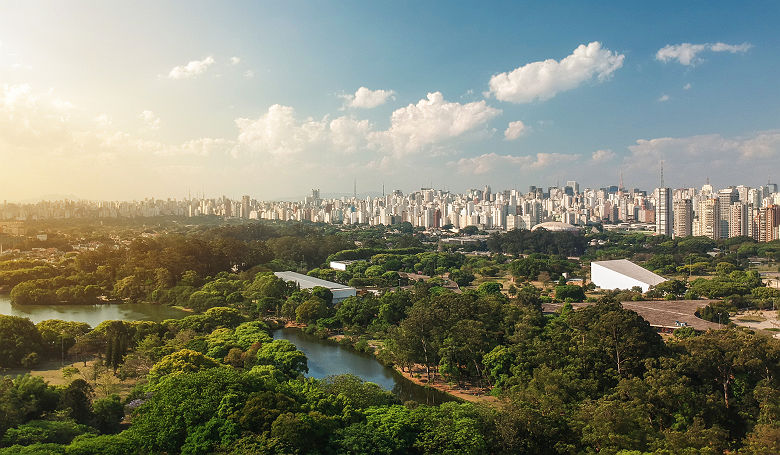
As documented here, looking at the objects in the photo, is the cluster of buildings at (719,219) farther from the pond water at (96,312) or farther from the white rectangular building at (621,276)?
the pond water at (96,312)

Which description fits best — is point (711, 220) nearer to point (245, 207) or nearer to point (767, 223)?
point (767, 223)

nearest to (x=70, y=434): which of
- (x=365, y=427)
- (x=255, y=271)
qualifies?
(x=365, y=427)

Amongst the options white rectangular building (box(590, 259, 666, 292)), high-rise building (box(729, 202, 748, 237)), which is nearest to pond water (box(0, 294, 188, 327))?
white rectangular building (box(590, 259, 666, 292))

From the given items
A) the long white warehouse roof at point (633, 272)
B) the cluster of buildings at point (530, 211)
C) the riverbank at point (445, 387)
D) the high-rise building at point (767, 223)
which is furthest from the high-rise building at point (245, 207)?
the riverbank at point (445, 387)

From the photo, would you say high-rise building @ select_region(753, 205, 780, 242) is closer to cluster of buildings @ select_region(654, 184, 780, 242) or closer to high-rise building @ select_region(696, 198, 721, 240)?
cluster of buildings @ select_region(654, 184, 780, 242)

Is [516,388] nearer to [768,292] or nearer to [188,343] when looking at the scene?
[188,343]

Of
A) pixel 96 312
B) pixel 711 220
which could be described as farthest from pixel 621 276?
pixel 711 220
